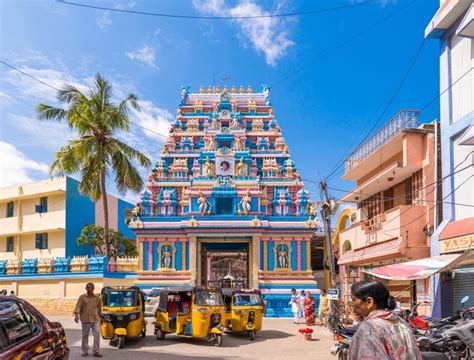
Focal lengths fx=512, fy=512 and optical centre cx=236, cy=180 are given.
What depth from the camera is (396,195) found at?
66.7 feet

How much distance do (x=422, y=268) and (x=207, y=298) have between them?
236 inches

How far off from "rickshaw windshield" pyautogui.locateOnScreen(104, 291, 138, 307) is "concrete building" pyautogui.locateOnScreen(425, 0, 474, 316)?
8.75 meters

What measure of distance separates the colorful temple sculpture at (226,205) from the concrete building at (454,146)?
12.8 meters

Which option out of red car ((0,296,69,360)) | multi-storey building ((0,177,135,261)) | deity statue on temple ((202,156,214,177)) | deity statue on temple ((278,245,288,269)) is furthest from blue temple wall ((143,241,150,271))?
red car ((0,296,69,360))

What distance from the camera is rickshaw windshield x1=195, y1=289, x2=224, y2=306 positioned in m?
14.5

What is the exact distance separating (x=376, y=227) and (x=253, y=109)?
1523 cm

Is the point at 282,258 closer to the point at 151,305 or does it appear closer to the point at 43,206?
the point at 151,305

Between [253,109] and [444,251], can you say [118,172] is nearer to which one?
[253,109]

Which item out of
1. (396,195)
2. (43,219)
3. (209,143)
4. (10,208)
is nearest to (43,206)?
(43,219)

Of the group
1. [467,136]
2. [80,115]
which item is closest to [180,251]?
[80,115]

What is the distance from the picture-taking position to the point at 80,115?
26.2m

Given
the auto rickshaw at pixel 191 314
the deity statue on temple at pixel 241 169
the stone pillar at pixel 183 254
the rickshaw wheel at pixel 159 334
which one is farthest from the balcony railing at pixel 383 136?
the rickshaw wheel at pixel 159 334

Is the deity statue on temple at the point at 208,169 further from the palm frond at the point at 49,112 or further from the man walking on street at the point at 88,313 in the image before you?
the man walking on street at the point at 88,313

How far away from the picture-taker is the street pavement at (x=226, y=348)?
40.4 feet
